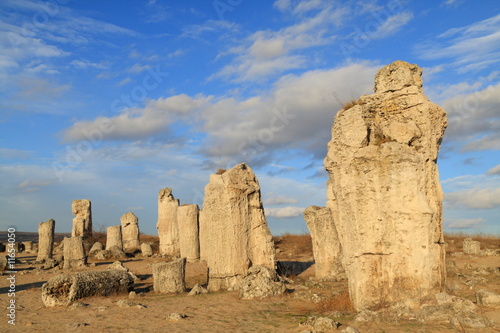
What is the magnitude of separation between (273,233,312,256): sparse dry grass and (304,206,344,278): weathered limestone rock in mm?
10929

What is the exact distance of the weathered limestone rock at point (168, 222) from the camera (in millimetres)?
26344

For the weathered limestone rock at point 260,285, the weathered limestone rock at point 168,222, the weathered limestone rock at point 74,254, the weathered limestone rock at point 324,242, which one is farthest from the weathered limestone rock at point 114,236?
the weathered limestone rock at point 260,285

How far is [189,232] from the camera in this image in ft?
71.7

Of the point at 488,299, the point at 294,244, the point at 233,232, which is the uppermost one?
the point at 233,232

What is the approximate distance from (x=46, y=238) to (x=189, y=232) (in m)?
8.76

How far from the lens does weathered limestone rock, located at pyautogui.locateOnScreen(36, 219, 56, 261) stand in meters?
24.2

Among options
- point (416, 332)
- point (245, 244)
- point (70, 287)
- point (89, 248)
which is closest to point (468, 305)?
point (416, 332)

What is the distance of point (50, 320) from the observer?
9719 mm

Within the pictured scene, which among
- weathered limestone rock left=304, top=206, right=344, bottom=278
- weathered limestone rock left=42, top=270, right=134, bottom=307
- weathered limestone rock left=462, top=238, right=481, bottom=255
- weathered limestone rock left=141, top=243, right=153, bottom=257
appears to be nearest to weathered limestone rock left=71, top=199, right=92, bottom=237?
weathered limestone rock left=141, top=243, right=153, bottom=257

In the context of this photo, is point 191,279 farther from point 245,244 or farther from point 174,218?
point 174,218

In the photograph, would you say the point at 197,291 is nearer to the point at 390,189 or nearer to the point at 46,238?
the point at 390,189

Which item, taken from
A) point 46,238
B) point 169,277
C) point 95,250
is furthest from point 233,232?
point 95,250

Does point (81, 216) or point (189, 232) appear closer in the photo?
point (189, 232)

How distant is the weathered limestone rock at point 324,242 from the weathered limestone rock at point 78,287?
682 cm
